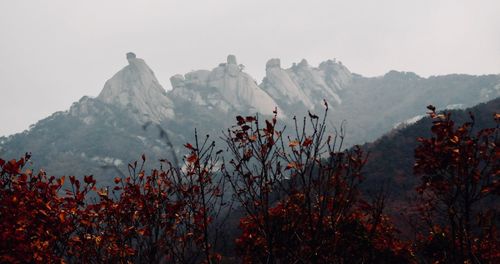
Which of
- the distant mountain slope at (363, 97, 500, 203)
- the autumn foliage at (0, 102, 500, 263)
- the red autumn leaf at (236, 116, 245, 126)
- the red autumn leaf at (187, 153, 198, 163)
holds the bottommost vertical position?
the autumn foliage at (0, 102, 500, 263)

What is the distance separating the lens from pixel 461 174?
235 inches

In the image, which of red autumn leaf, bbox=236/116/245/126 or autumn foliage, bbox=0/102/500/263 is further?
autumn foliage, bbox=0/102/500/263

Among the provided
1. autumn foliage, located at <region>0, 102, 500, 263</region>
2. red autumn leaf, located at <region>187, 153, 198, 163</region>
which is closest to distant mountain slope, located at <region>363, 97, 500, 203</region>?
autumn foliage, located at <region>0, 102, 500, 263</region>

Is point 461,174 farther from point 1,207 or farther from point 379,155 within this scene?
point 379,155

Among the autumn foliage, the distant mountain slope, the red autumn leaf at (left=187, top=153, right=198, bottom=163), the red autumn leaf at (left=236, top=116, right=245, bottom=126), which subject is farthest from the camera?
the distant mountain slope

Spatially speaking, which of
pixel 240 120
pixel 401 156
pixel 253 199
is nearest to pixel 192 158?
pixel 240 120

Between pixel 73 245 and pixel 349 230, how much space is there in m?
7.72

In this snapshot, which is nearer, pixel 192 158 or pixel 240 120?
pixel 240 120

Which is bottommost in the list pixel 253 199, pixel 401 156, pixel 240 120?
pixel 253 199

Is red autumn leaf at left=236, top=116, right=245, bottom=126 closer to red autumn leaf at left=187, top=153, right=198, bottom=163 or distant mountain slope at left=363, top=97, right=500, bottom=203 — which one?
red autumn leaf at left=187, top=153, right=198, bottom=163

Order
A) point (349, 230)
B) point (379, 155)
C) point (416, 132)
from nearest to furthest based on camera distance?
point (349, 230)
point (379, 155)
point (416, 132)

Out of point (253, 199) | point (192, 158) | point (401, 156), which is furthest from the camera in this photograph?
point (401, 156)

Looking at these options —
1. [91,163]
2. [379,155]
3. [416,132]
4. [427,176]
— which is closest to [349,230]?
[427,176]

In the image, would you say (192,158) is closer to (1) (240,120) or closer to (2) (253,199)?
(1) (240,120)
